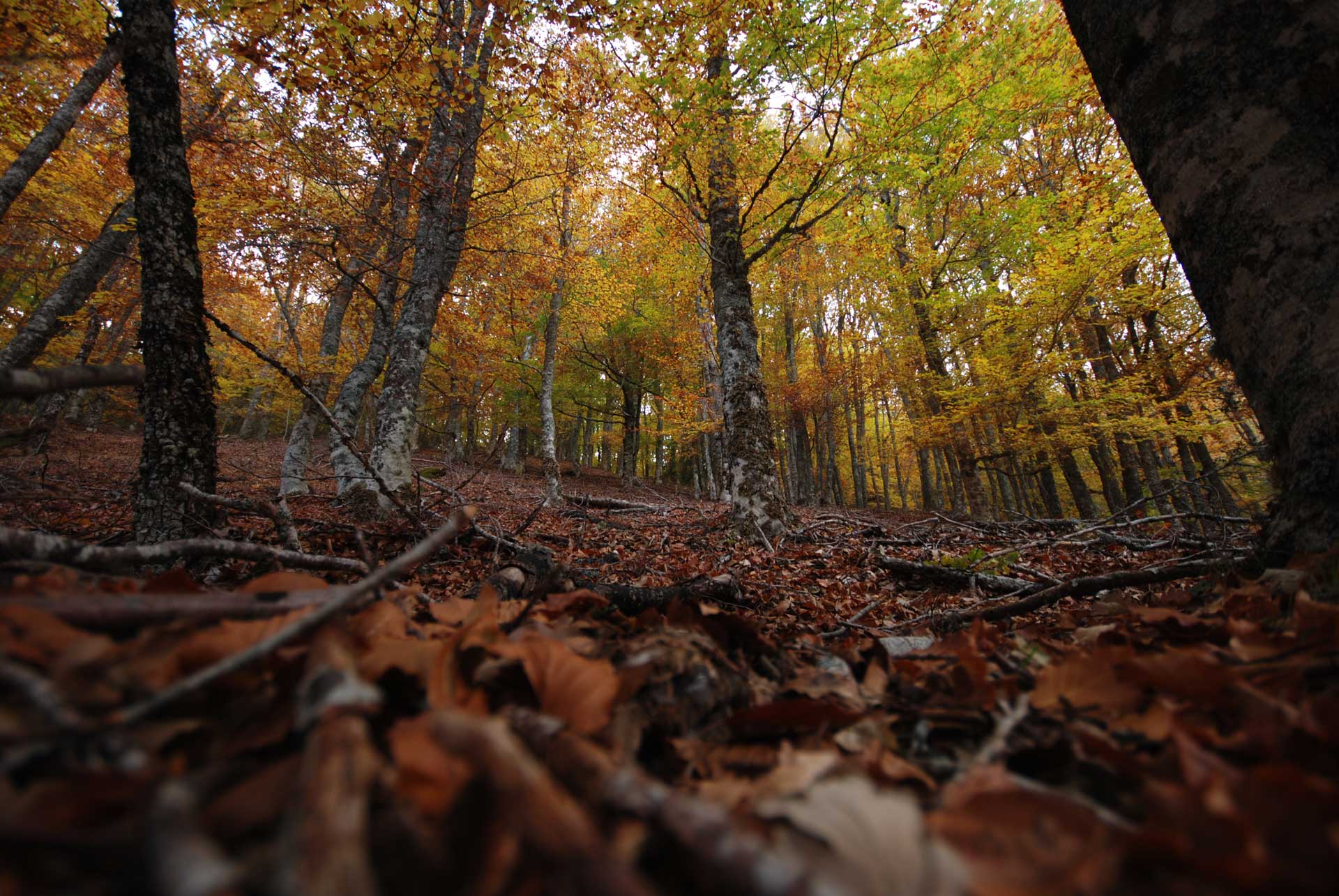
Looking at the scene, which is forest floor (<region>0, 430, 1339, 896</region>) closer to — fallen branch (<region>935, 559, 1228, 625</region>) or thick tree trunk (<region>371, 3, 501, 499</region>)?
fallen branch (<region>935, 559, 1228, 625</region>)

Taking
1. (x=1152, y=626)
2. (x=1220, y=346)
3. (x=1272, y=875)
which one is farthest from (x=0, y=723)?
(x=1220, y=346)

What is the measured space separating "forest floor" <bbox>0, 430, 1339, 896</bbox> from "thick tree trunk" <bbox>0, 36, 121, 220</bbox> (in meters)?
11.2

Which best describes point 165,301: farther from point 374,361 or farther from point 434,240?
point 374,361

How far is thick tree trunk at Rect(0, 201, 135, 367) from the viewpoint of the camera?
27.3 feet

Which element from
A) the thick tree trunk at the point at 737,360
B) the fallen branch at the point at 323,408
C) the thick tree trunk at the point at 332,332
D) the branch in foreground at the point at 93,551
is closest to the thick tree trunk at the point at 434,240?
the thick tree trunk at the point at 332,332

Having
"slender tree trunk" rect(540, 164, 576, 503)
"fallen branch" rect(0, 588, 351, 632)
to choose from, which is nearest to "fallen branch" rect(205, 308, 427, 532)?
"fallen branch" rect(0, 588, 351, 632)

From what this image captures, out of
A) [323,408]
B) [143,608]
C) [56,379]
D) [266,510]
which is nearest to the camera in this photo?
[143,608]

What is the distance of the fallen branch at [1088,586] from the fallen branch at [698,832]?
2.13m

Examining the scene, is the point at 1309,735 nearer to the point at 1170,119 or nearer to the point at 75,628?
the point at 75,628

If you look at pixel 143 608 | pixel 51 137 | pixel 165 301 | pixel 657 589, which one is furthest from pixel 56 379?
pixel 51 137

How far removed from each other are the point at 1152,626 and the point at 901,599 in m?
1.95

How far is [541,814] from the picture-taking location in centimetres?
41

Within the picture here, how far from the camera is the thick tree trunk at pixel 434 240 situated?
19.5 ft

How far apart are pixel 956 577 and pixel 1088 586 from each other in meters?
1.28
